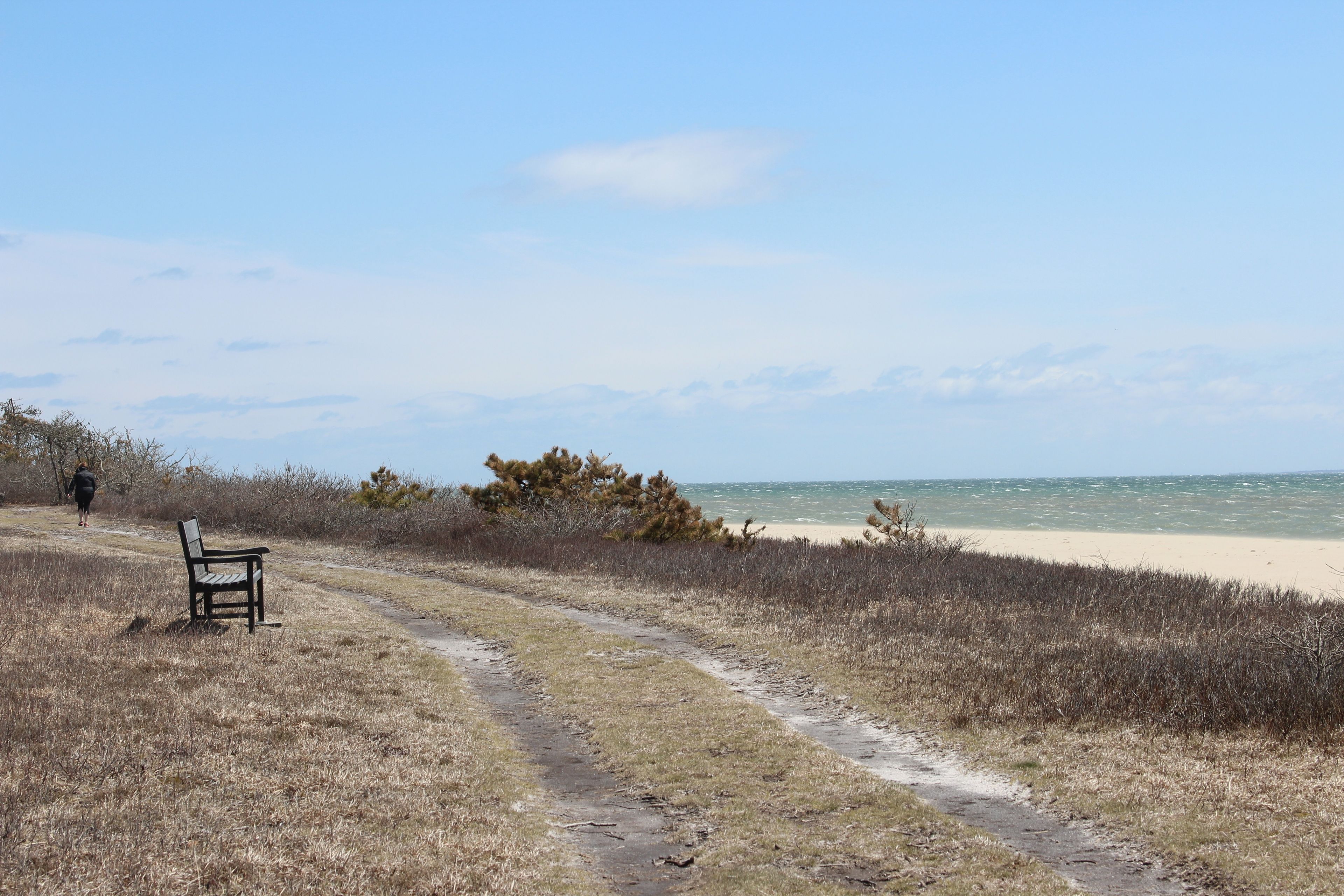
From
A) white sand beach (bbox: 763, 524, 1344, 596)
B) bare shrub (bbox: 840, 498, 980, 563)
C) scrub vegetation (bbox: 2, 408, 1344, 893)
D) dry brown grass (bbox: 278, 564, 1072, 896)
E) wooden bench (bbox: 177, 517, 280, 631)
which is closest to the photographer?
dry brown grass (bbox: 278, 564, 1072, 896)

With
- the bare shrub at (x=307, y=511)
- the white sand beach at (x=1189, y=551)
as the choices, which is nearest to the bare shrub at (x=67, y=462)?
the bare shrub at (x=307, y=511)

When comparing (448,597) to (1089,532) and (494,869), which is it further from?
(1089,532)

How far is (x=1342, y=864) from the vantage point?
508 cm

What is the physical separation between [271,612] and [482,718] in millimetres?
5438

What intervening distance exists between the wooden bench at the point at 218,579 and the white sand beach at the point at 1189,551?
54.9 ft

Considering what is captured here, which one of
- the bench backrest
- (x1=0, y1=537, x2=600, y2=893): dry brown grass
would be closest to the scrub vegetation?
(x1=0, y1=537, x2=600, y2=893): dry brown grass

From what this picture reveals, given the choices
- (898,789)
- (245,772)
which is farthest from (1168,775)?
(245,772)

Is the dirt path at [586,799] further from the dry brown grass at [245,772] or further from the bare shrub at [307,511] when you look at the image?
the bare shrub at [307,511]

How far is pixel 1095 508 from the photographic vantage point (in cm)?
5700

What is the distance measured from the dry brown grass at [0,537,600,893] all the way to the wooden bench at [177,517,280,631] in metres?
0.52

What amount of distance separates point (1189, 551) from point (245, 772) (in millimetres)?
29984

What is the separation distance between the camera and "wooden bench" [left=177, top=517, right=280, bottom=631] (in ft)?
35.7

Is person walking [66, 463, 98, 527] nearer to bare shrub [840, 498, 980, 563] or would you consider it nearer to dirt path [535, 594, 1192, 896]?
bare shrub [840, 498, 980, 563]

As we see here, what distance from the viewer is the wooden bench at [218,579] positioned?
10.9 m
